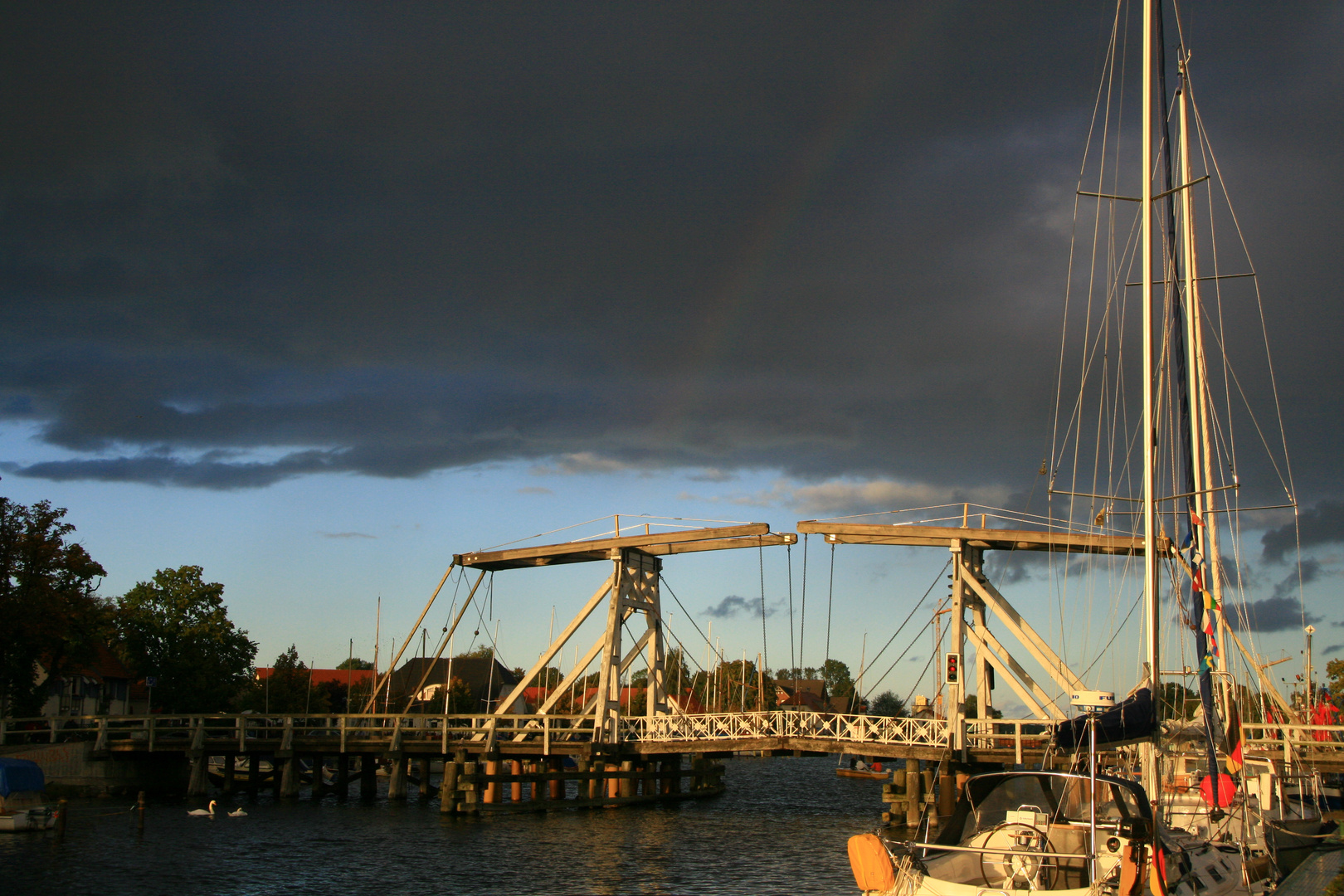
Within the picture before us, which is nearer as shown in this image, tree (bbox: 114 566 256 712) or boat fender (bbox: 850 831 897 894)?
boat fender (bbox: 850 831 897 894)

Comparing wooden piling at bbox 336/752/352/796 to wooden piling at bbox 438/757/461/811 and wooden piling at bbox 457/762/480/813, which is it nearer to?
wooden piling at bbox 438/757/461/811

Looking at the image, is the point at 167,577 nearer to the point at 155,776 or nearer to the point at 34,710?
the point at 34,710

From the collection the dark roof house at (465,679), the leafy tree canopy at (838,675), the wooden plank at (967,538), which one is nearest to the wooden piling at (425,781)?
the wooden plank at (967,538)

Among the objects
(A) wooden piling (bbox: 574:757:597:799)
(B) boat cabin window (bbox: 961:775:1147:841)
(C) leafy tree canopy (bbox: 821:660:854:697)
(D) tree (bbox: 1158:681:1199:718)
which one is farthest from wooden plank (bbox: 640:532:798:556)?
(C) leafy tree canopy (bbox: 821:660:854:697)

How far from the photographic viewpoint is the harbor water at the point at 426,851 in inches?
890

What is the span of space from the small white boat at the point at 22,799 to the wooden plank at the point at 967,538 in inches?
885

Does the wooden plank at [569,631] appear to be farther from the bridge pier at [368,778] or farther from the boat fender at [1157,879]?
the boat fender at [1157,879]

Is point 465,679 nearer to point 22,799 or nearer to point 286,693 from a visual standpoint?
point 286,693

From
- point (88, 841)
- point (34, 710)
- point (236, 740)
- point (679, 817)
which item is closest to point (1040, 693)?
point (679, 817)

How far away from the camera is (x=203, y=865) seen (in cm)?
2484

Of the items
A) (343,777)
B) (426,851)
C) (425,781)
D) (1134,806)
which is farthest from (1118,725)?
(343,777)

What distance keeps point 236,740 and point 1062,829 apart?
3378 centimetres

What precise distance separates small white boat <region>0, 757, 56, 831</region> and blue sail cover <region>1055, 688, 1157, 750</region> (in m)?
26.2

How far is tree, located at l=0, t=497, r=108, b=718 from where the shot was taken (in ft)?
132
